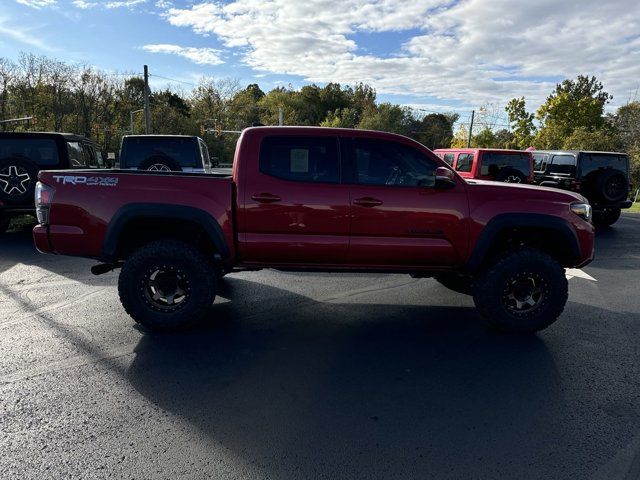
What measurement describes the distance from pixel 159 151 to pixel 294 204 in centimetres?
667

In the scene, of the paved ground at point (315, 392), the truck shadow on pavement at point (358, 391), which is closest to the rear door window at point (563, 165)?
the paved ground at point (315, 392)

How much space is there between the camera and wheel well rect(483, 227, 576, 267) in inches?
176

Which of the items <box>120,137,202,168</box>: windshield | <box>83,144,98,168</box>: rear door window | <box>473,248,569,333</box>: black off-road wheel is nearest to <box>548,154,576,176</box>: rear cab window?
<box>473,248,569,333</box>: black off-road wheel

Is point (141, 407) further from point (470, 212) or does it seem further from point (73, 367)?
point (470, 212)

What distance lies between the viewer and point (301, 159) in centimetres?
429

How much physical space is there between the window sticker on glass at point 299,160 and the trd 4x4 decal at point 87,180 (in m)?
1.63

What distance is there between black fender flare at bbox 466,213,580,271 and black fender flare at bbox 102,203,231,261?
2.43 metres

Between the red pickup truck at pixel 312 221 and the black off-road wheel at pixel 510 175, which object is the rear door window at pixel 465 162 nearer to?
the black off-road wheel at pixel 510 175

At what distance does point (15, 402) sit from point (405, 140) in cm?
384

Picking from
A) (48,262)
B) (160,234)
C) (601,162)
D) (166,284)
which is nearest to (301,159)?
(160,234)

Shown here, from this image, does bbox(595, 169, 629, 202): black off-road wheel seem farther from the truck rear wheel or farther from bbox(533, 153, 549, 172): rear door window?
the truck rear wheel

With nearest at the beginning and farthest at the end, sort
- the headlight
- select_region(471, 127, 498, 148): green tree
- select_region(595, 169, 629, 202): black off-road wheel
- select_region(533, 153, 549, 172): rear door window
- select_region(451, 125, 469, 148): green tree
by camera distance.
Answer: the headlight → select_region(595, 169, 629, 202): black off-road wheel → select_region(533, 153, 549, 172): rear door window → select_region(471, 127, 498, 148): green tree → select_region(451, 125, 469, 148): green tree

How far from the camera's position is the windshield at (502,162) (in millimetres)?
11320

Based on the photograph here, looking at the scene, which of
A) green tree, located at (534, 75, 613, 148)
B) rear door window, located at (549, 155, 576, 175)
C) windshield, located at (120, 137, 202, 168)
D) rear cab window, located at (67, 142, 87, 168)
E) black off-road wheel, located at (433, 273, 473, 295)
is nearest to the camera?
black off-road wheel, located at (433, 273, 473, 295)
